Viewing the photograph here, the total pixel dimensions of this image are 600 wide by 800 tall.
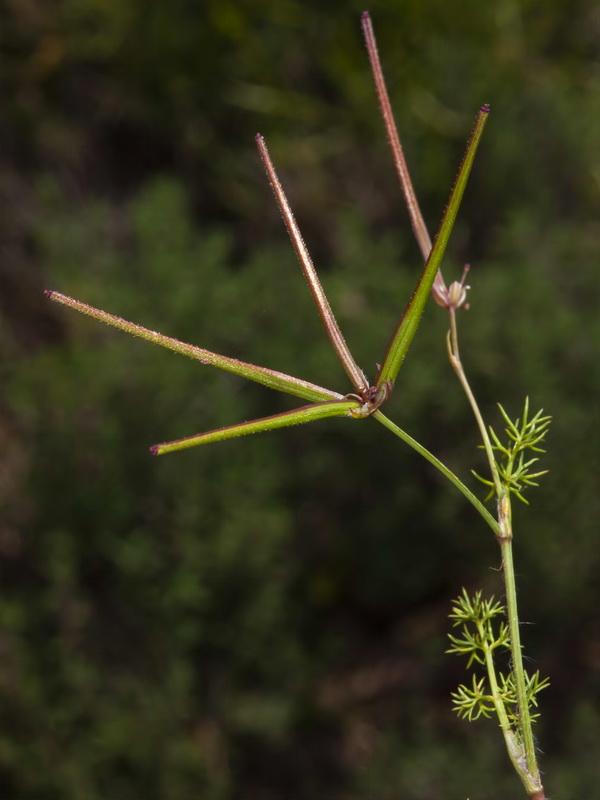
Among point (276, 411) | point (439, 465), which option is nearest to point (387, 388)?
point (439, 465)

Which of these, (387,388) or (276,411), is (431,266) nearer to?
(387,388)

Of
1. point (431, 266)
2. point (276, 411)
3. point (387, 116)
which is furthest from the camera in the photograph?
point (276, 411)

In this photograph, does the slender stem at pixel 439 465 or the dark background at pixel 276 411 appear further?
the dark background at pixel 276 411

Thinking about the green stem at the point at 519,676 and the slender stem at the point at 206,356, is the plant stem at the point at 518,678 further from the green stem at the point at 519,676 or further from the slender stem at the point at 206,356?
the slender stem at the point at 206,356

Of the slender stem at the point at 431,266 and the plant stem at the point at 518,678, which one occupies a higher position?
the slender stem at the point at 431,266

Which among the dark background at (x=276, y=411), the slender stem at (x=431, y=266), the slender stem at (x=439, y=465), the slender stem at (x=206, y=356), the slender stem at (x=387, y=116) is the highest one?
the dark background at (x=276, y=411)

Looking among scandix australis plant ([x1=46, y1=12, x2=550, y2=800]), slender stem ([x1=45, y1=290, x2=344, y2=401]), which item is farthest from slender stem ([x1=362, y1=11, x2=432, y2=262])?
slender stem ([x1=45, y1=290, x2=344, y2=401])

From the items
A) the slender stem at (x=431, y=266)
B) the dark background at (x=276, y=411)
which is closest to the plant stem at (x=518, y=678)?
the slender stem at (x=431, y=266)

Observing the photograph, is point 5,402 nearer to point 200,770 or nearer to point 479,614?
point 200,770

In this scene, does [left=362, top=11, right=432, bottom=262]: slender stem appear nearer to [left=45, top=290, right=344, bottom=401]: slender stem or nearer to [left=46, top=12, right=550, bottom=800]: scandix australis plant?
[left=46, top=12, right=550, bottom=800]: scandix australis plant
